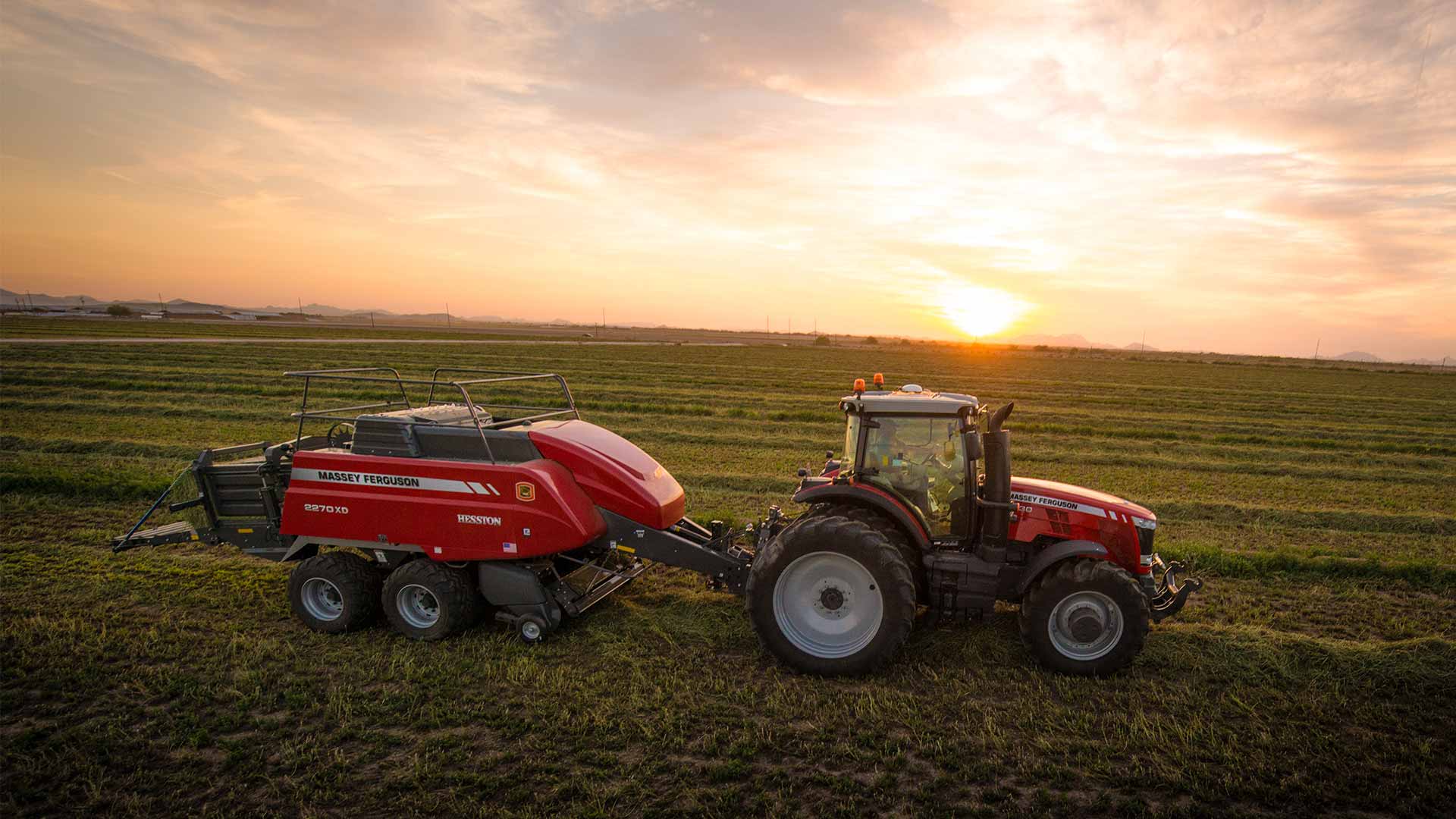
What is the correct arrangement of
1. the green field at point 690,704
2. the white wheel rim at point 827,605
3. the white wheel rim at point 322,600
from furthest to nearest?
the white wheel rim at point 322,600 → the white wheel rim at point 827,605 → the green field at point 690,704

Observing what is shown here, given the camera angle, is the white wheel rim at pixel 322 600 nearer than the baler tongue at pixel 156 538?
Yes

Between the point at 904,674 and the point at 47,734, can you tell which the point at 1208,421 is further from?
the point at 47,734

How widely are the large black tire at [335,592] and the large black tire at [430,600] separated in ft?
0.72

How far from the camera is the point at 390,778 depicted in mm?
4332

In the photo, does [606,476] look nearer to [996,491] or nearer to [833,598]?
[833,598]

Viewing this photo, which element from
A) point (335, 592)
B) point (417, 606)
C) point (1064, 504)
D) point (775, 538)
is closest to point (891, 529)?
point (775, 538)

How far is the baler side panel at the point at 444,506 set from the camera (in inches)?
230

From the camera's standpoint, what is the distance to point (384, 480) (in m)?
6.02

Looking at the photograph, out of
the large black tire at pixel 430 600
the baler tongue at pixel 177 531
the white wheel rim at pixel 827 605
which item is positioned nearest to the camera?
the white wheel rim at pixel 827 605

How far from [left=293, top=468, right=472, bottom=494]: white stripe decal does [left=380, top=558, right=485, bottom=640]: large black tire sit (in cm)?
68

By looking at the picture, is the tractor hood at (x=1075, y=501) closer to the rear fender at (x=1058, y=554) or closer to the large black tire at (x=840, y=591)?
the rear fender at (x=1058, y=554)

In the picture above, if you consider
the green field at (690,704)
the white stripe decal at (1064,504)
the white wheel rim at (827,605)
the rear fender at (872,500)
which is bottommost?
the green field at (690,704)

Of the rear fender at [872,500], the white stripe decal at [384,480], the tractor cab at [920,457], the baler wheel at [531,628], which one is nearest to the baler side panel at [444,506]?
the white stripe decal at [384,480]

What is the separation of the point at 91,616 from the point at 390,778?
13.9ft
